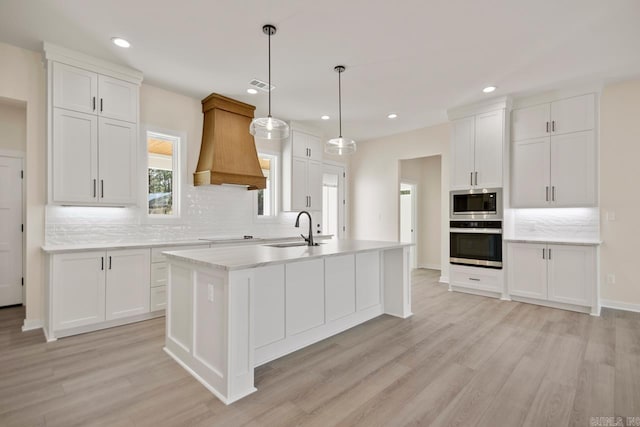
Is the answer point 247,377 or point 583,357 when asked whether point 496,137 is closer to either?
point 583,357

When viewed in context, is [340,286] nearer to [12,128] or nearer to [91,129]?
[91,129]

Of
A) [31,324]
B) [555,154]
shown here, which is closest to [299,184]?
[555,154]

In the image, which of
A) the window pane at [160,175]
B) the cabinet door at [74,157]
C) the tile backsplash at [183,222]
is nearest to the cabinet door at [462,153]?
the tile backsplash at [183,222]

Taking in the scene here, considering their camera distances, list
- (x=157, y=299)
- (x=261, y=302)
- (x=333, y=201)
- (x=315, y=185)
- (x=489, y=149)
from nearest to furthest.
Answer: (x=261, y=302)
(x=157, y=299)
(x=489, y=149)
(x=315, y=185)
(x=333, y=201)

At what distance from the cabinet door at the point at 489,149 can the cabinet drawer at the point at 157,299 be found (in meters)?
4.65

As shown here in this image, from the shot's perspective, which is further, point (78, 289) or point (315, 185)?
point (315, 185)

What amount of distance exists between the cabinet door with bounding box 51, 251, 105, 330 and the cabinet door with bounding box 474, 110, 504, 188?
5.10 meters

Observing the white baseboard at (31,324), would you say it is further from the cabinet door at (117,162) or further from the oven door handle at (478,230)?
the oven door handle at (478,230)

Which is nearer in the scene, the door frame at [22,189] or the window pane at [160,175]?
the door frame at [22,189]

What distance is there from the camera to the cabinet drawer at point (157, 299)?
3.77 metres

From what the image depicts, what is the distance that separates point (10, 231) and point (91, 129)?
7.26 feet

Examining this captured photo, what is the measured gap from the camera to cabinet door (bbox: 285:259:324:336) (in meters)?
2.82

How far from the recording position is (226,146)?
15.2 ft

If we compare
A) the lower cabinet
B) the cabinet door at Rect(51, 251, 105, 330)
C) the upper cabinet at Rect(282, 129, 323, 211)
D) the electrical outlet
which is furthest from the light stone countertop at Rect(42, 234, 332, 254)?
the lower cabinet
